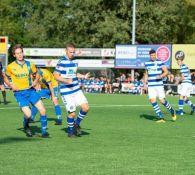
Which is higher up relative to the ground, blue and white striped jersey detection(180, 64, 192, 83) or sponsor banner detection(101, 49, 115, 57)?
blue and white striped jersey detection(180, 64, 192, 83)

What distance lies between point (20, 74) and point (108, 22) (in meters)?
44.7

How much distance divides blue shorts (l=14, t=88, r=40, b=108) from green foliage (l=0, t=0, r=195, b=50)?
43.5 meters

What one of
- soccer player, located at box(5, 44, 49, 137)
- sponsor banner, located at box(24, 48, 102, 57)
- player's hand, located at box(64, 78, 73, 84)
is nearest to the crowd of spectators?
sponsor banner, located at box(24, 48, 102, 57)

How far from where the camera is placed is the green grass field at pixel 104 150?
9094 millimetres

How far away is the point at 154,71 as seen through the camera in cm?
1792

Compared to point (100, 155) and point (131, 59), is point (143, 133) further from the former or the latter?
point (131, 59)

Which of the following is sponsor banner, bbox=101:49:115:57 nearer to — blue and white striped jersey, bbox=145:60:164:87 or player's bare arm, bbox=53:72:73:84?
blue and white striped jersey, bbox=145:60:164:87

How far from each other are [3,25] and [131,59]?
3238 cm

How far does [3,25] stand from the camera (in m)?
73.7

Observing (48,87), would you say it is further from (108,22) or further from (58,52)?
(108,22)

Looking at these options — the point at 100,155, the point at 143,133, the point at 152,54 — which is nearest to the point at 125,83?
the point at 152,54

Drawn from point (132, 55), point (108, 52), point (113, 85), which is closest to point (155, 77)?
point (132, 55)

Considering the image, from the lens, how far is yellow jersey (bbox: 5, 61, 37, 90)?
42.7ft

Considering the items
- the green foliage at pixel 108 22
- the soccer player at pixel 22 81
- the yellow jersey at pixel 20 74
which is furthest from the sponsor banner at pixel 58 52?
the yellow jersey at pixel 20 74
